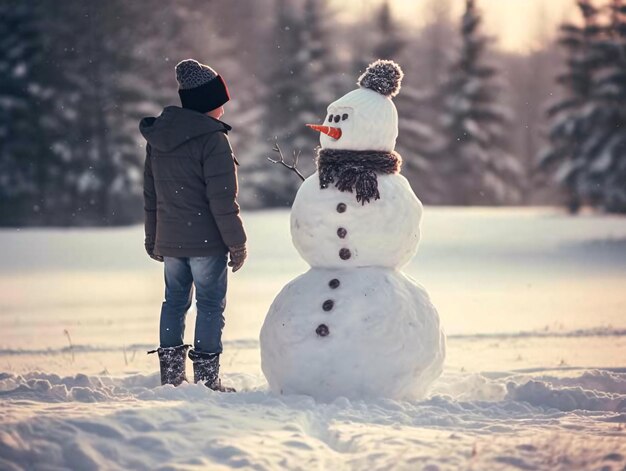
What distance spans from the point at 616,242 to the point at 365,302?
52.7ft

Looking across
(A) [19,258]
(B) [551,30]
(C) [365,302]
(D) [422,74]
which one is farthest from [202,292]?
(B) [551,30]

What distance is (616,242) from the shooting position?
1978 cm

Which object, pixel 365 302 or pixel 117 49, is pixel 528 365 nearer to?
pixel 365 302

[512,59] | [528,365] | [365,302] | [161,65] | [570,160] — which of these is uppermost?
[512,59]

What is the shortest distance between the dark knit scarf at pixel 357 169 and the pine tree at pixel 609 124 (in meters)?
19.9

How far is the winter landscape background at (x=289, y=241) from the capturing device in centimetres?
416

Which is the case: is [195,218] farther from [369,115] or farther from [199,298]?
[369,115]

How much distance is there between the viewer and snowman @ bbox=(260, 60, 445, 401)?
510 centimetres

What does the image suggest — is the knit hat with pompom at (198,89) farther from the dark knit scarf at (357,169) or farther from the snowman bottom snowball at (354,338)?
the snowman bottom snowball at (354,338)

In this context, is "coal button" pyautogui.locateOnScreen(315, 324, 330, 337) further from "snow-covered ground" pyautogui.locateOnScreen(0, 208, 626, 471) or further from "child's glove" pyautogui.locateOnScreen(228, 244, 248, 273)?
"child's glove" pyautogui.locateOnScreen(228, 244, 248, 273)

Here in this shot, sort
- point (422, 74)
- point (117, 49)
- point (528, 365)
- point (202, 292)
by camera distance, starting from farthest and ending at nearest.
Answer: point (422, 74) < point (117, 49) < point (528, 365) < point (202, 292)

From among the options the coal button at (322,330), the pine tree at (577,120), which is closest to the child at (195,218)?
the coal button at (322,330)

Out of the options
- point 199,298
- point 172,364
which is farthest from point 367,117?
point 172,364

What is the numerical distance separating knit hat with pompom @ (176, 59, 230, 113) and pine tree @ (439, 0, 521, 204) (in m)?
27.9
